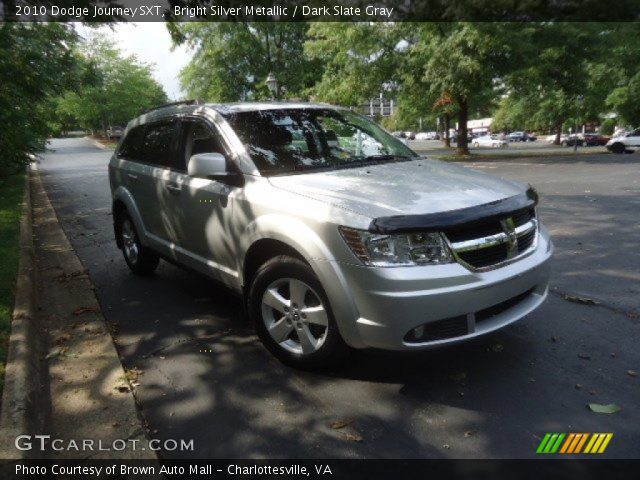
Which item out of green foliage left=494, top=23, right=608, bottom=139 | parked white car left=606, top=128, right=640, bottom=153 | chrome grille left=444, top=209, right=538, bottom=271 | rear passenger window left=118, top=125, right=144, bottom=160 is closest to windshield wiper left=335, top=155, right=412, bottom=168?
chrome grille left=444, top=209, right=538, bottom=271

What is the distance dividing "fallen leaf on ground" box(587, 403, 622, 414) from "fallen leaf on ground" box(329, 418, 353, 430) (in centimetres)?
139

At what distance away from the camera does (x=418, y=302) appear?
106 inches

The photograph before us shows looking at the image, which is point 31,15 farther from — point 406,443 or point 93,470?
point 406,443

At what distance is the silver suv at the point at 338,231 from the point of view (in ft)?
9.06

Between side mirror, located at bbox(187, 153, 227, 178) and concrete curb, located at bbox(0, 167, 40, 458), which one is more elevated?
side mirror, located at bbox(187, 153, 227, 178)

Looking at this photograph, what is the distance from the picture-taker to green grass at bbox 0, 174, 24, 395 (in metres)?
3.89

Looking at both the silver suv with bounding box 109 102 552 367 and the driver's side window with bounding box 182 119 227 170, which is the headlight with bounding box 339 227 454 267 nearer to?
the silver suv with bounding box 109 102 552 367

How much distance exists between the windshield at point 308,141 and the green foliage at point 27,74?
4.29 meters

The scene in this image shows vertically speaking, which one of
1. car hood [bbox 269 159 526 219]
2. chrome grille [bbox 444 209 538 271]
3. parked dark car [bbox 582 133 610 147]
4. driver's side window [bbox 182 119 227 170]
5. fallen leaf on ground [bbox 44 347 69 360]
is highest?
parked dark car [bbox 582 133 610 147]

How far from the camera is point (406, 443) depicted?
2617 millimetres

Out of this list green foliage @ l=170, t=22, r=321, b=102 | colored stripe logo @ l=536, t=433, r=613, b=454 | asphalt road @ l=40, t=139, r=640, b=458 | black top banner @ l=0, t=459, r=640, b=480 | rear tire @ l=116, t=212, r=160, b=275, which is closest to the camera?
black top banner @ l=0, t=459, r=640, b=480

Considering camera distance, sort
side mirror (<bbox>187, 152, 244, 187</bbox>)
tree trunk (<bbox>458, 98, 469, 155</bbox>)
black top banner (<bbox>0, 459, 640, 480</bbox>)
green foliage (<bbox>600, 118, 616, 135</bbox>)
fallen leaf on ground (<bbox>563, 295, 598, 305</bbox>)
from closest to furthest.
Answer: black top banner (<bbox>0, 459, 640, 480</bbox>)
side mirror (<bbox>187, 152, 244, 187</bbox>)
fallen leaf on ground (<bbox>563, 295, 598, 305</bbox>)
tree trunk (<bbox>458, 98, 469, 155</bbox>)
green foliage (<bbox>600, 118, 616, 135</bbox>)

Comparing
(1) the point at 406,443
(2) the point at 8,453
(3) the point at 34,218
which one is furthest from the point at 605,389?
(3) the point at 34,218

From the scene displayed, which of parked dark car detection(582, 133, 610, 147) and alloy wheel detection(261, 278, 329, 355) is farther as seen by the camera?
parked dark car detection(582, 133, 610, 147)
